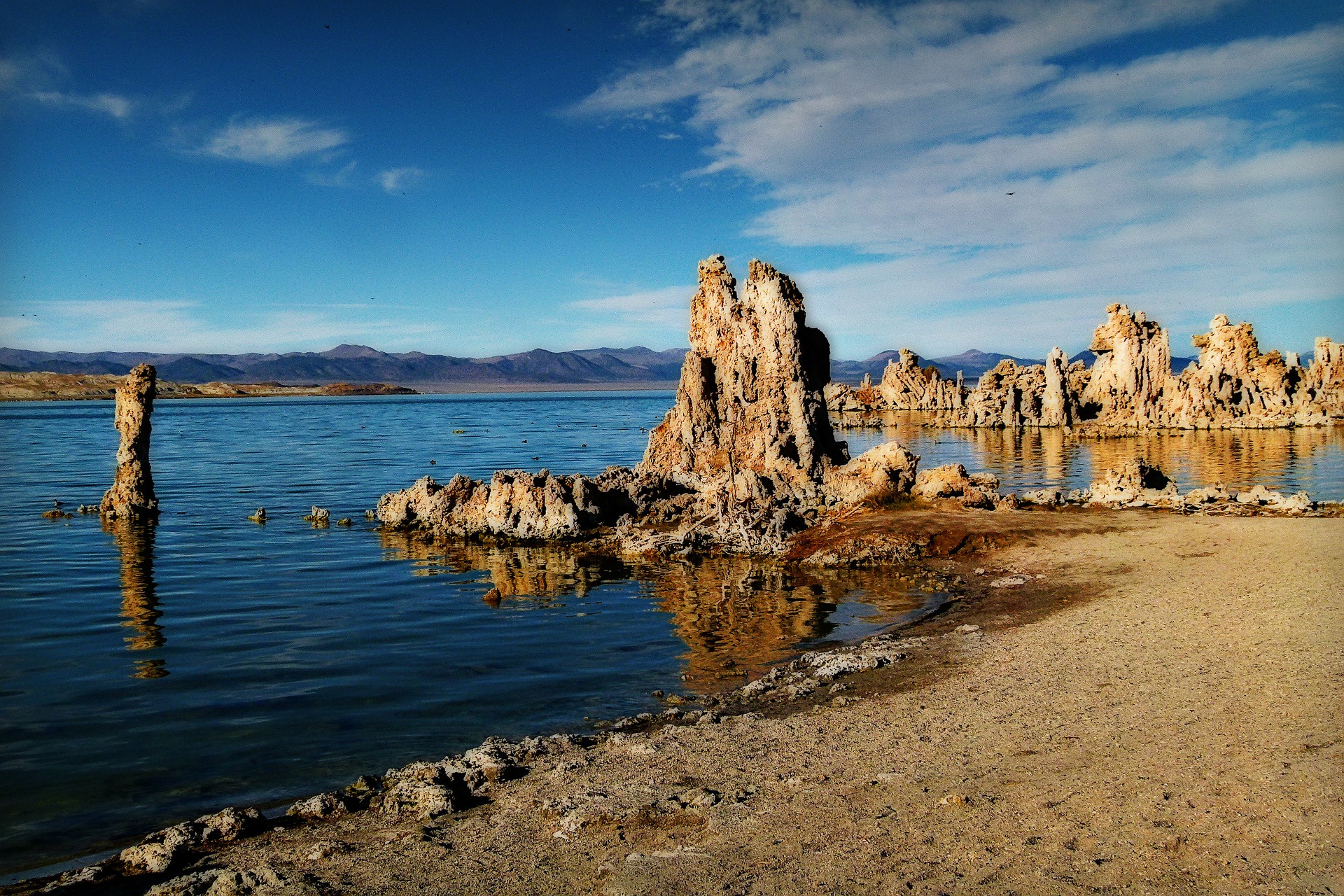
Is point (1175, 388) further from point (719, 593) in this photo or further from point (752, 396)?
point (719, 593)

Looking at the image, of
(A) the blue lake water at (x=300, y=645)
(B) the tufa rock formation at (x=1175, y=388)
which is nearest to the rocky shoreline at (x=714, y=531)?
(A) the blue lake water at (x=300, y=645)

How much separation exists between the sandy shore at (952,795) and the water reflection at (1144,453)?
27.0 meters

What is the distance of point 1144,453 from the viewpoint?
53.0 meters

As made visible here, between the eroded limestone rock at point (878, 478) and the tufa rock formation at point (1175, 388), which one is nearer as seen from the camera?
the eroded limestone rock at point (878, 478)

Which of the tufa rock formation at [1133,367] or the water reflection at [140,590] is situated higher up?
the tufa rock formation at [1133,367]

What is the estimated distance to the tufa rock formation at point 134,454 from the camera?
28.5 meters

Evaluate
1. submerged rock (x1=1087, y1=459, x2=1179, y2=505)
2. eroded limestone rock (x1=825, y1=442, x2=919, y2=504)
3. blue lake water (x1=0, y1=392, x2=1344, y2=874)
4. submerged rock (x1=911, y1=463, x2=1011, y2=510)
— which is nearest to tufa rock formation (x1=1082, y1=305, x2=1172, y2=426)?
blue lake water (x1=0, y1=392, x2=1344, y2=874)

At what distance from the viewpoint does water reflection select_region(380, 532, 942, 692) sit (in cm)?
1474

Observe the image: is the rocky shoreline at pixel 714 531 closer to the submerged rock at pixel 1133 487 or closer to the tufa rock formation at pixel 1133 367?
the submerged rock at pixel 1133 487

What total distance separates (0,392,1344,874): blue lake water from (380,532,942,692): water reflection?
0.08 meters

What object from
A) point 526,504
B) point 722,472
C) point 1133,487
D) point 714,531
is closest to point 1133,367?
point 1133,487

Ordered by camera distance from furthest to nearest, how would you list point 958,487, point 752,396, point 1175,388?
point 1175,388 → point 752,396 → point 958,487

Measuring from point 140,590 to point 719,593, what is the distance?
13.0m

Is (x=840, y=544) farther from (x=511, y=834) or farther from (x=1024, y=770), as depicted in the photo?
(x=511, y=834)
